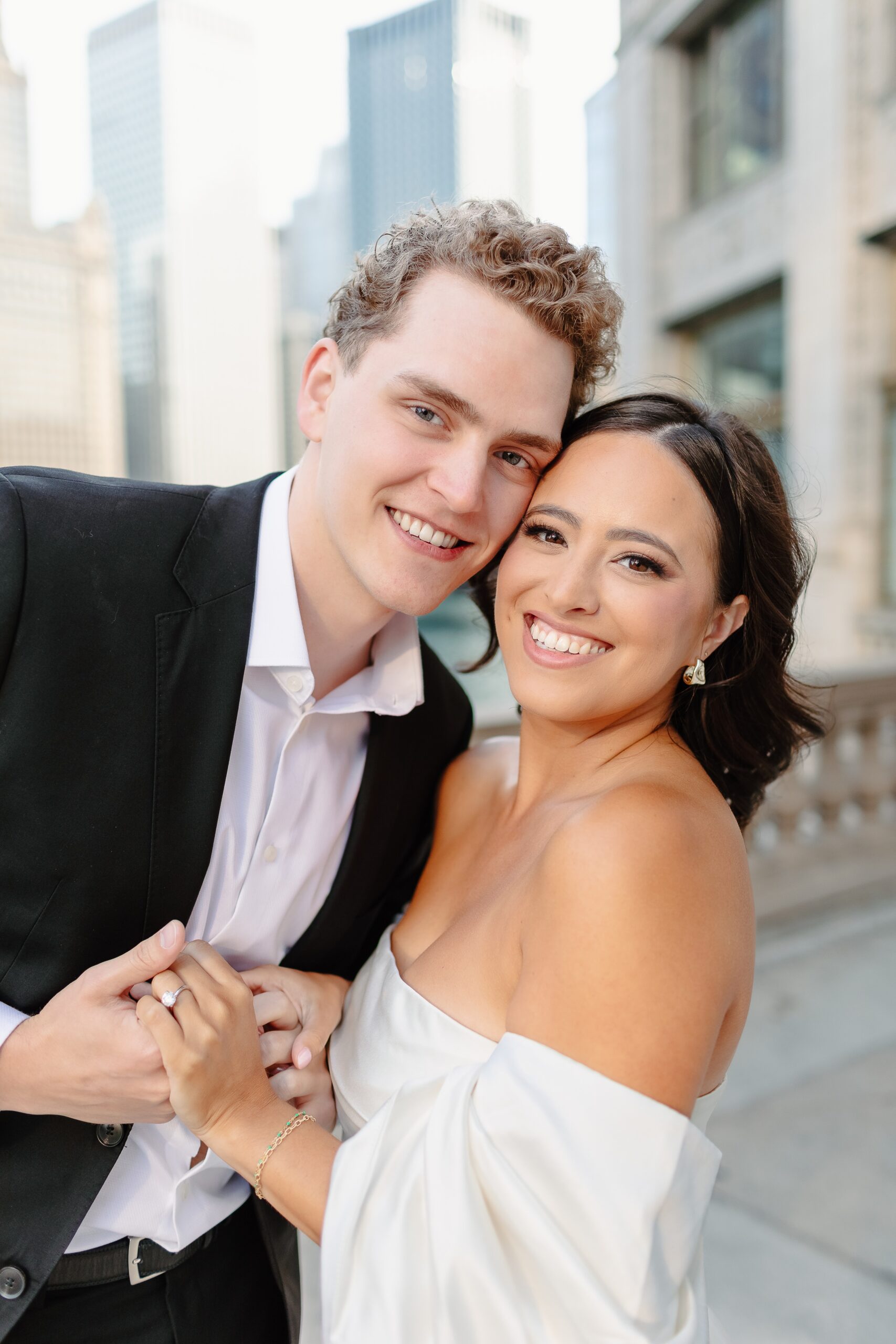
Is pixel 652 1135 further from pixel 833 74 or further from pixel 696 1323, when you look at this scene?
pixel 833 74

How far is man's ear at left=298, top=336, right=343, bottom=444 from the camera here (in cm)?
167

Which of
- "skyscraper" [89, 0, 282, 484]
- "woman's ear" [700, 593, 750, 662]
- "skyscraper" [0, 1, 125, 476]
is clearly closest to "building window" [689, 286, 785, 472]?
"woman's ear" [700, 593, 750, 662]

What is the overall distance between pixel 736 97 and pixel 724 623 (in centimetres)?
968

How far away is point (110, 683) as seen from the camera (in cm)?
127

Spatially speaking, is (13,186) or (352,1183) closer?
(352,1183)

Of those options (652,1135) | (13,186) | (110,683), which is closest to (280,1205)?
(652,1135)

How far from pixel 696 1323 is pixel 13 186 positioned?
79.7ft

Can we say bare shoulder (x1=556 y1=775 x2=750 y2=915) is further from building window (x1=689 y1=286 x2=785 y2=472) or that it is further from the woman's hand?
building window (x1=689 y1=286 x2=785 y2=472)

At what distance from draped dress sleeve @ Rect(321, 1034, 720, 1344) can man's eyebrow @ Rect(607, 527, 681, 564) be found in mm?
735

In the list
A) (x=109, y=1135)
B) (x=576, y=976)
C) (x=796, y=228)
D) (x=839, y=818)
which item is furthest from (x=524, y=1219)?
(x=796, y=228)

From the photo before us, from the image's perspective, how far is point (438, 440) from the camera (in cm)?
148

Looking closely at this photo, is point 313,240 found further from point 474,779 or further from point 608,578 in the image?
point 608,578

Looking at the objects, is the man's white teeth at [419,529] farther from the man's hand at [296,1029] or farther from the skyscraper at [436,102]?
the skyscraper at [436,102]

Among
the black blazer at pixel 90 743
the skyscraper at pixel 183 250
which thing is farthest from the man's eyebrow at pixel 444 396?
the skyscraper at pixel 183 250
